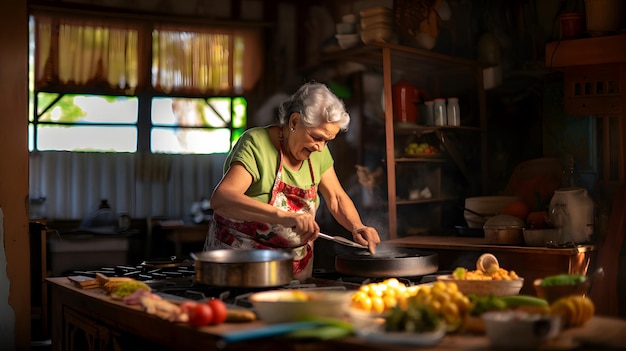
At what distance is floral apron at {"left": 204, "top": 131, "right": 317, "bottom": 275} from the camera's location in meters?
3.74

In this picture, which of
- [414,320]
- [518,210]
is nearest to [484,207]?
[518,210]

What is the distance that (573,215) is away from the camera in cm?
Result: 454

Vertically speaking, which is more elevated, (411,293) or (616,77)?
(616,77)

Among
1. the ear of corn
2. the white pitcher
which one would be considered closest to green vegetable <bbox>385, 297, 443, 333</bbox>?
the ear of corn

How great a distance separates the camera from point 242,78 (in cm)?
884

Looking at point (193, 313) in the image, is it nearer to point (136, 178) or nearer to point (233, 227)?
point (233, 227)

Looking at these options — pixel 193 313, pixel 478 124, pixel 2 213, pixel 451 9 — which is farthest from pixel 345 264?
pixel 451 9

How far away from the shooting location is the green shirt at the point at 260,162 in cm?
369

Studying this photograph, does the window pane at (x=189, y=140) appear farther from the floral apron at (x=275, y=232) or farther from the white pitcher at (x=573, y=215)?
the white pitcher at (x=573, y=215)

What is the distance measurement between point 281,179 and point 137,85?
5.13m

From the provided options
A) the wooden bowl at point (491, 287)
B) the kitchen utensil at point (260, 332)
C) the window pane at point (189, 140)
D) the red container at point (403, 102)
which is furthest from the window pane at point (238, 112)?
the kitchen utensil at point (260, 332)

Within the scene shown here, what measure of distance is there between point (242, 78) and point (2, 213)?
4541 mm

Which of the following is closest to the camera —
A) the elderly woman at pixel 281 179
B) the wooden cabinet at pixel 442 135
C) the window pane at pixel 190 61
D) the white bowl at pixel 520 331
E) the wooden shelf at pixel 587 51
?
the white bowl at pixel 520 331

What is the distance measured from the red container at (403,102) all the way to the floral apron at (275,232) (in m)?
2.20
